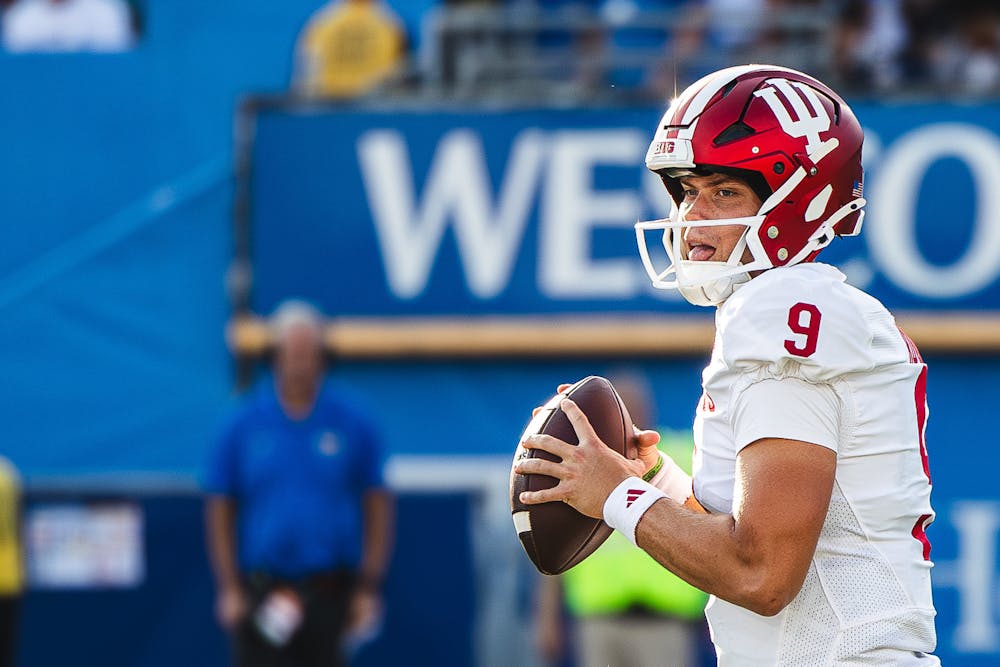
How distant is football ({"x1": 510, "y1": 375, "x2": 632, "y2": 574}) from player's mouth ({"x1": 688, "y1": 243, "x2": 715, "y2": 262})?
0.88 feet

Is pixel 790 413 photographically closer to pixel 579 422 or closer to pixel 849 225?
pixel 579 422

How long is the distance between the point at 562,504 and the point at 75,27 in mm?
7531

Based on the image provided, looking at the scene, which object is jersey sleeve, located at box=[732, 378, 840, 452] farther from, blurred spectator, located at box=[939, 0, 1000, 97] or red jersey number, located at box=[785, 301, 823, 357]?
blurred spectator, located at box=[939, 0, 1000, 97]

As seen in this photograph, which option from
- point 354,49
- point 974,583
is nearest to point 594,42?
point 354,49

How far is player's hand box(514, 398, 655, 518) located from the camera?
107 inches

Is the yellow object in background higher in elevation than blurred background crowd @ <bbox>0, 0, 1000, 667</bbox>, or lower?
lower

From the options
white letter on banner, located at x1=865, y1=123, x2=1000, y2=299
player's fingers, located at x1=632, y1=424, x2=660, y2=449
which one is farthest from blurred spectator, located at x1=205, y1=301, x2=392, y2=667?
player's fingers, located at x1=632, y1=424, x2=660, y2=449

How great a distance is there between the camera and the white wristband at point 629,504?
2.66 m

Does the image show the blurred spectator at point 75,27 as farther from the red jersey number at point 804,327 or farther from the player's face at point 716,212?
the red jersey number at point 804,327

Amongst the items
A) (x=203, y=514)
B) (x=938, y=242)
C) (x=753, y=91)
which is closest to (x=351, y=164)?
(x=203, y=514)

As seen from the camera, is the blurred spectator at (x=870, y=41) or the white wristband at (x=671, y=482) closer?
the white wristband at (x=671, y=482)

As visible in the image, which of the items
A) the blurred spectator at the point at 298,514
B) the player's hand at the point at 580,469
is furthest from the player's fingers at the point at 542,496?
the blurred spectator at the point at 298,514

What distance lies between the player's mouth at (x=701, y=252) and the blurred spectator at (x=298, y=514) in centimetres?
392

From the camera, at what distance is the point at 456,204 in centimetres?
874
